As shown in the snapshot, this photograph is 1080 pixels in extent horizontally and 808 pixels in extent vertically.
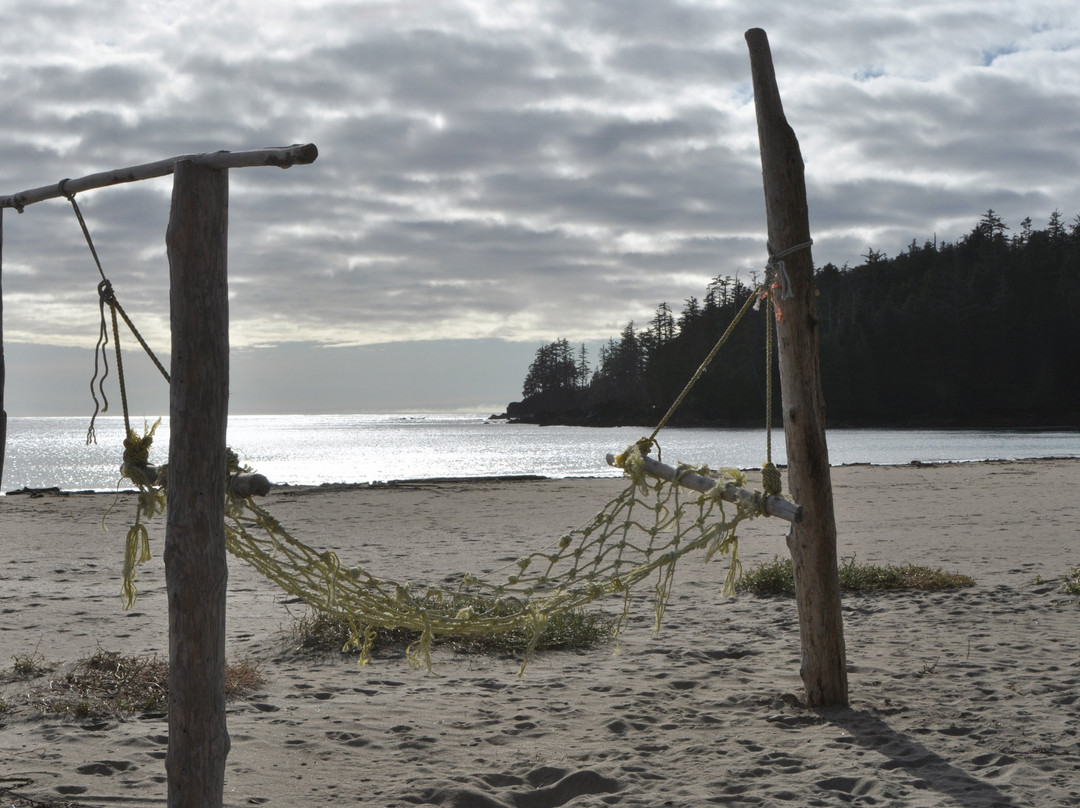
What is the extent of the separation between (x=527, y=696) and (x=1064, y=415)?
72.1 meters

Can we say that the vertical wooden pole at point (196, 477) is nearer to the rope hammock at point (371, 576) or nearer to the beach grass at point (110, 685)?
the rope hammock at point (371, 576)

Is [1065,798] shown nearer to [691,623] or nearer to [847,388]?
[691,623]

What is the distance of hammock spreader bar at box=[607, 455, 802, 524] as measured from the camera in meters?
4.04

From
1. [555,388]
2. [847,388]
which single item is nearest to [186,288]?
[847,388]

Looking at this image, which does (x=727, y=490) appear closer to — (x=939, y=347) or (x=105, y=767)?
(x=105, y=767)

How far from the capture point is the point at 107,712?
4.53 m

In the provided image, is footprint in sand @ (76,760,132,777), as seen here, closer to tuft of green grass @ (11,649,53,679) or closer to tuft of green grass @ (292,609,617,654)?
tuft of green grass @ (11,649,53,679)

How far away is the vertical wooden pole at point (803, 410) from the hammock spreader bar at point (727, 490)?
30 centimetres

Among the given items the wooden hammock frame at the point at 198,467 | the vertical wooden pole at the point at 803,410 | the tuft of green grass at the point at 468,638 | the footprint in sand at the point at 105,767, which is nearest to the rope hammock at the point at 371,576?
the vertical wooden pole at the point at 803,410

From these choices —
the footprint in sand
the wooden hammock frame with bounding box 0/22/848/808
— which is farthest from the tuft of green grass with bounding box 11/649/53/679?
the wooden hammock frame with bounding box 0/22/848/808

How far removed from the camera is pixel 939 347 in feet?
231

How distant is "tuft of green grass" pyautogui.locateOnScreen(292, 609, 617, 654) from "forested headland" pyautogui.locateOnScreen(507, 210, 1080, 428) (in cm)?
6200

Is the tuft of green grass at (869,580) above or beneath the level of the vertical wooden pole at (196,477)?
beneath

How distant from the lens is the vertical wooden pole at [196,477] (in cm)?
277
